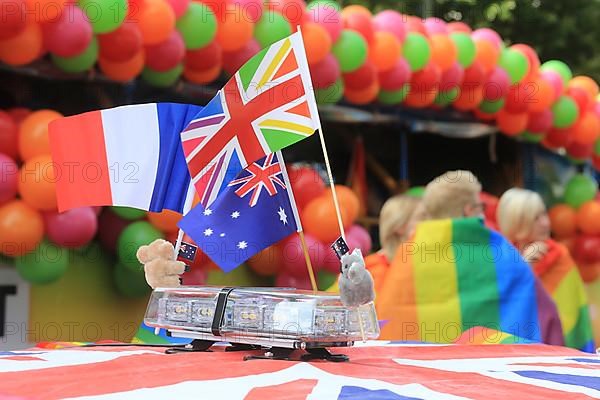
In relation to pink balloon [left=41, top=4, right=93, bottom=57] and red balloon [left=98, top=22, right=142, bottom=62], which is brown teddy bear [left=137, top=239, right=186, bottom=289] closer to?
pink balloon [left=41, top=4, right=93, bottom=57]

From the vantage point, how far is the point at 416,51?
653cm

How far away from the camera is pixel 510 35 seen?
15.7 m

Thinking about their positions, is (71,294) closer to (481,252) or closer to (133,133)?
(481,252)

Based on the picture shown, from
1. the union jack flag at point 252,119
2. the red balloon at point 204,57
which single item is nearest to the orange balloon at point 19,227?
the red balloon at point 204,57

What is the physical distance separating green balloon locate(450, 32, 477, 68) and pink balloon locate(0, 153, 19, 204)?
352cm

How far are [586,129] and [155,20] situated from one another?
443 cm

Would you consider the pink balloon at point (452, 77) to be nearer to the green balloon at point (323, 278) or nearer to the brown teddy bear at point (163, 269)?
the green balloon at point (323, 278)

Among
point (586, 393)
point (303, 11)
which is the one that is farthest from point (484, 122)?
point (586, 393)

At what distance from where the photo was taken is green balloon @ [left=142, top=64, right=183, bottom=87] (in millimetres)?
5414

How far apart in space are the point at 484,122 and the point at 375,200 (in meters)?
1.21

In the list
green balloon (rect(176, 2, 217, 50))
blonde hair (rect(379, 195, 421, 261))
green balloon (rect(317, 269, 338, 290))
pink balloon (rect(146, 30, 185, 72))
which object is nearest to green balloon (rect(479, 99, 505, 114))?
green balloon (rect(317, 269, 338, 290))

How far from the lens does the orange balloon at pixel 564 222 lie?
326 inches

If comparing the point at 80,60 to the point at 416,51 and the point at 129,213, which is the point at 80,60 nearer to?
the point at 129,213

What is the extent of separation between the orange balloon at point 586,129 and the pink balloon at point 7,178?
16.4 ft
